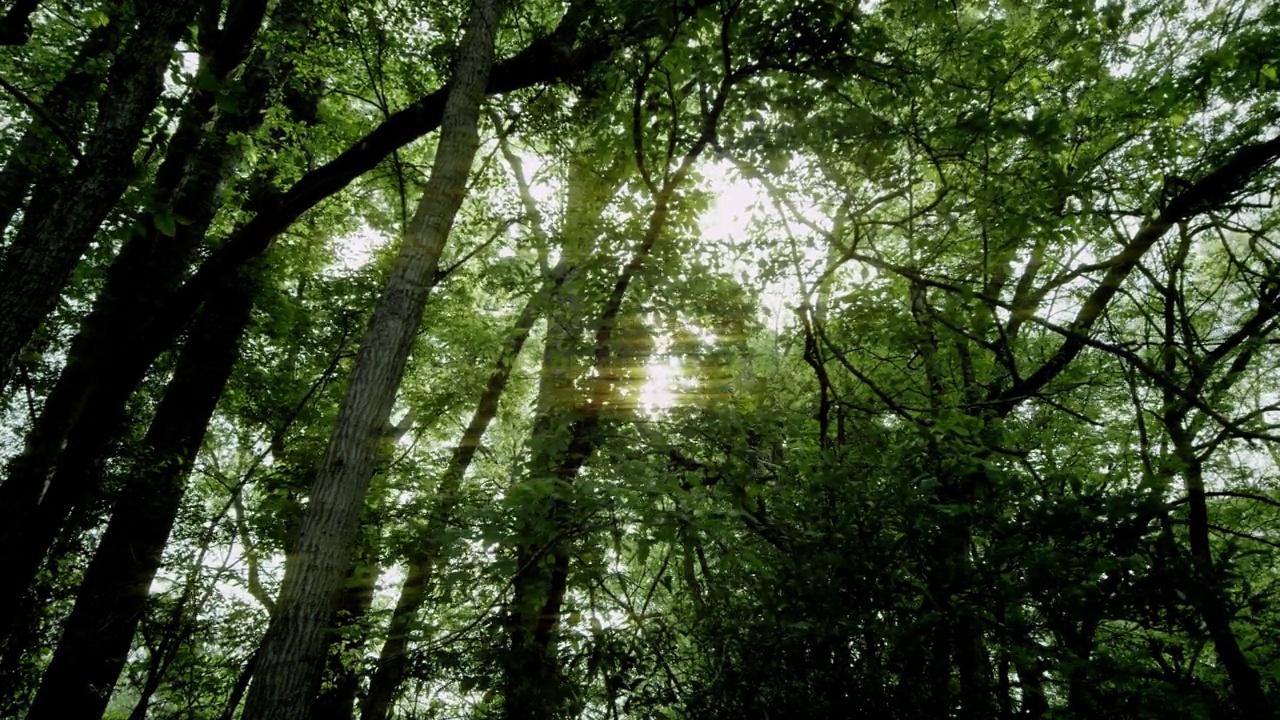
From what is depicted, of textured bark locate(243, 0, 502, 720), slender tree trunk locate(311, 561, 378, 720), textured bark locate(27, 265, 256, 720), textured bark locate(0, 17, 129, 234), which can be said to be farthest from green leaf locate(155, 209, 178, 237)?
textured bark locate(27, 265, 256, 720)

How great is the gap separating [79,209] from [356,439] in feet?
7.28

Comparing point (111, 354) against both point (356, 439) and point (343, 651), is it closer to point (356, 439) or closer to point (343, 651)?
point (343, 651)

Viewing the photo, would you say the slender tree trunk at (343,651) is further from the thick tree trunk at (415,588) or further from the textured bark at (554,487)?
the textured bark at (554,487)

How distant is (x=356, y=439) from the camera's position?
144 inches

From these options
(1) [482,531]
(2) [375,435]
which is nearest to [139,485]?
(2) [375,435]

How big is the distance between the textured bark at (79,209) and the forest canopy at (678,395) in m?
0.02

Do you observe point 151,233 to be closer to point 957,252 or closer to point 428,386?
point 428,386

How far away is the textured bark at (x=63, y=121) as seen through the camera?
4442 mm

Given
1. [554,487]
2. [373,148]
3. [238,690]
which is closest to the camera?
[554,487]

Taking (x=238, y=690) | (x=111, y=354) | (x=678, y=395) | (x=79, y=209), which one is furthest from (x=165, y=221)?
(x=111, y=354)

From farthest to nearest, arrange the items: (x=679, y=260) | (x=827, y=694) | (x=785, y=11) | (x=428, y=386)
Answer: (x=428, y=386) < (x=679, y=260) < (x=785, y=11) < (x=827, y=694)

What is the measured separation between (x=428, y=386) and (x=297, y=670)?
10.3 metres

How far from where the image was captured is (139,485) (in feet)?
22.6

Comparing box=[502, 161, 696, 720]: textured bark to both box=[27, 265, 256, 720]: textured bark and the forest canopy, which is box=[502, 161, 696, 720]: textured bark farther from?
box=[27, 265, 256, 720]: textured bark
